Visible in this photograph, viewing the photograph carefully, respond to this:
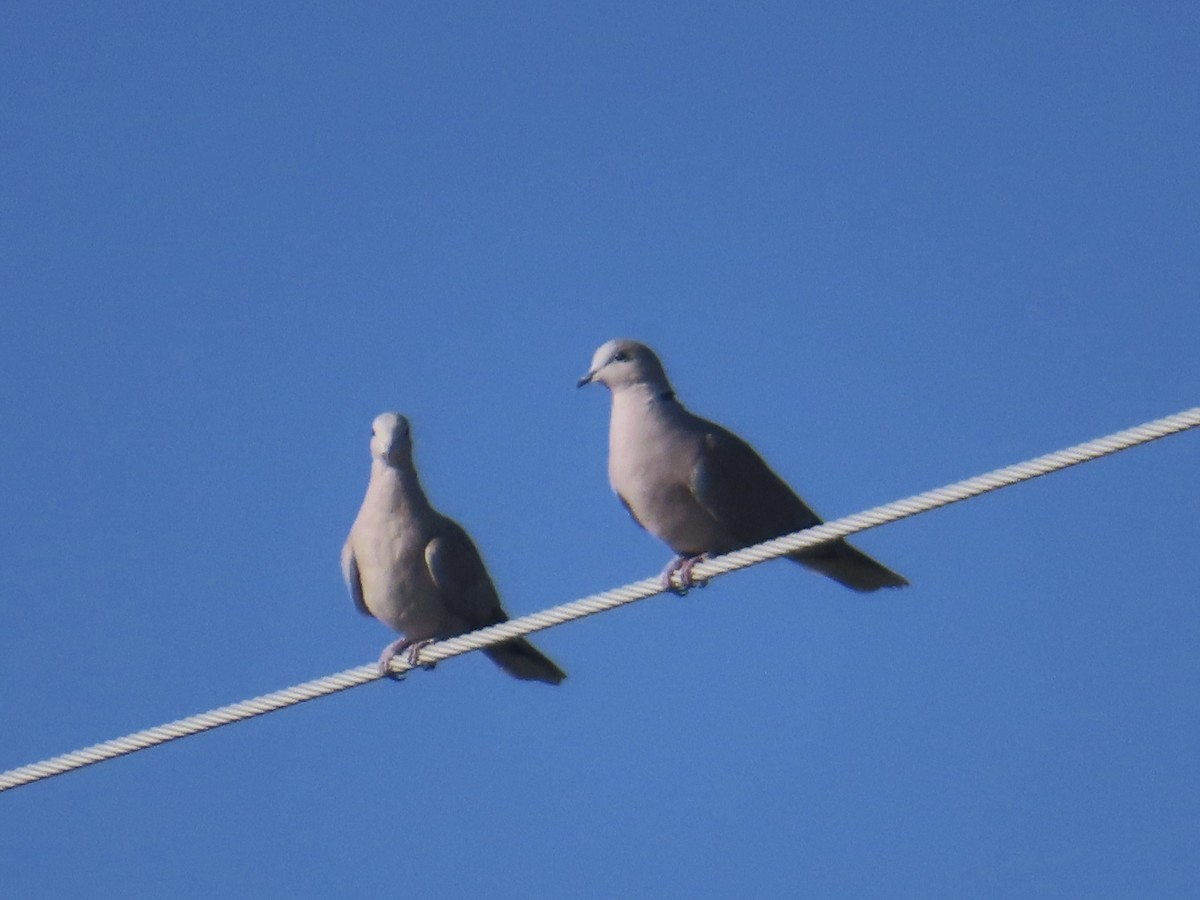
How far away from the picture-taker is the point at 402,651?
902 cm

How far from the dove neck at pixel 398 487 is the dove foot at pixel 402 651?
0.53m

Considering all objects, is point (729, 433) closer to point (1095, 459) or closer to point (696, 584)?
point (696, 584)

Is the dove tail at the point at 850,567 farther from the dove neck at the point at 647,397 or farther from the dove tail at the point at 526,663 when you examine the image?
the dove tail at the point at 526,663

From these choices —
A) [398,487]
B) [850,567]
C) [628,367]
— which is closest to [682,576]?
[850,567]

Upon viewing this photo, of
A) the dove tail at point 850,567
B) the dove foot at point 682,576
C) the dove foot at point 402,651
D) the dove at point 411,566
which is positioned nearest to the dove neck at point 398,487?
the dove at point 411,566

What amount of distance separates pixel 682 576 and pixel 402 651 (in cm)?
125

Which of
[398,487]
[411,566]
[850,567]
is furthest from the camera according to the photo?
[398,487]

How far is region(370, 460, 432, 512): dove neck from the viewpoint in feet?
30.4

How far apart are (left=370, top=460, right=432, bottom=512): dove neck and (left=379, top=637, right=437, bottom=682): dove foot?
0.53 metres

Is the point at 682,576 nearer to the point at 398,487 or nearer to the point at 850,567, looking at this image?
the point at 850,567

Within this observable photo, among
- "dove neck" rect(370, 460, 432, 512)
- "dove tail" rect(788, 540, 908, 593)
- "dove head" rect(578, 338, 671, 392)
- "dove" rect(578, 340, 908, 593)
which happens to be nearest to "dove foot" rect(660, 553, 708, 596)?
"dove" rect(578, 340, 908, 593)

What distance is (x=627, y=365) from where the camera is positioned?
30.5ft

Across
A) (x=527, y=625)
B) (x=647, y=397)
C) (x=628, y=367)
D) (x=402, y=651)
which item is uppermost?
(x=628, y=367)

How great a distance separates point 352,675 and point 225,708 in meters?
0.41
